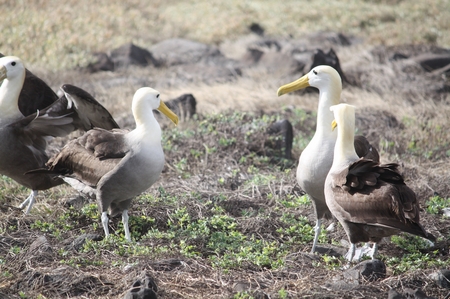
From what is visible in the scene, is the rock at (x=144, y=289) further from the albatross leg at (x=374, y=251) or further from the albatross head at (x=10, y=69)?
the albatross head at (x=10, y=69)

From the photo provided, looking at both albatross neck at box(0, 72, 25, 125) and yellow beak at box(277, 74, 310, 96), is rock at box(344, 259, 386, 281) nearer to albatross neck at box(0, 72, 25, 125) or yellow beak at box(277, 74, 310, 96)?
yellow beak at box(277, 74, 310, 96)

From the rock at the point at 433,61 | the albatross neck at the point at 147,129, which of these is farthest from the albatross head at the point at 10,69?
the rock at the point at 433,61

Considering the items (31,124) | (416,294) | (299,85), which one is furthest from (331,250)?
(31,124)

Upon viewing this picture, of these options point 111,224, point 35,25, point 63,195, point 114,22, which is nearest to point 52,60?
point 35,25

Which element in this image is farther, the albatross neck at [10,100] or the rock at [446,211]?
the albatross neck at [10,100]

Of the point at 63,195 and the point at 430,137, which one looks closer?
the point at 63,195

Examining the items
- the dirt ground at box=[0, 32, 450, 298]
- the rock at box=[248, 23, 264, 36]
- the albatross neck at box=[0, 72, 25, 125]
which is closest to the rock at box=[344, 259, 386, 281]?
the dirt ground at box=[0, 32, 450, 298]

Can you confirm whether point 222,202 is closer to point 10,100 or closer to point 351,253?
point 351,253

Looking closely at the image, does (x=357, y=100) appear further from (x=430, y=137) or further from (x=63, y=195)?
(x=63, y=195)

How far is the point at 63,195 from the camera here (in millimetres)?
6344

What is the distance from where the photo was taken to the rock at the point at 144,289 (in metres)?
3.77

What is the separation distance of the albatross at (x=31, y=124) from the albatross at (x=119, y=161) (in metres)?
0.43

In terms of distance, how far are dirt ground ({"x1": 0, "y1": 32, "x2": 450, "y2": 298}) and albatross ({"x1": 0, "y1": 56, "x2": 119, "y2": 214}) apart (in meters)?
0.32

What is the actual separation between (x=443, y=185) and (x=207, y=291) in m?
3.26
